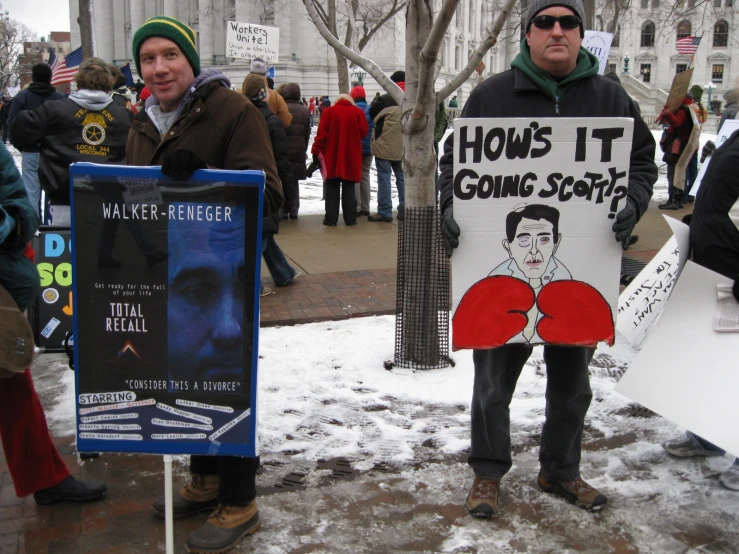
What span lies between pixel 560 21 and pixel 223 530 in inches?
93.2

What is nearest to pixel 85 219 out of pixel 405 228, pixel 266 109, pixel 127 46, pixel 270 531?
pixel 270 531

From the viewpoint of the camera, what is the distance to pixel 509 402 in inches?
130

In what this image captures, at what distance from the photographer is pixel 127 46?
235 ft

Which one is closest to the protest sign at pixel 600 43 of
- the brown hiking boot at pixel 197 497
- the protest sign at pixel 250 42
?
the brown hiking boot at pixel 197 497

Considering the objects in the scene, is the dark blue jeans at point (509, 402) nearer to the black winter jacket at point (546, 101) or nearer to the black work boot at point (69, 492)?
the black winter jacket at point (546, 101)

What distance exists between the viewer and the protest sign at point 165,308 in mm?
2637

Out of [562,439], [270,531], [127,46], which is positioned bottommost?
[270,531]

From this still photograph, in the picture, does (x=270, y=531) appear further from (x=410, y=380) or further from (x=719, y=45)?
(x=719, y=45)

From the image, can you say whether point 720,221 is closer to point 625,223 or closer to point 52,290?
point 625,223

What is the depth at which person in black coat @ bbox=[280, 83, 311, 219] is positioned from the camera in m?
10.4

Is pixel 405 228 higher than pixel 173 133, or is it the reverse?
pixel 173 133

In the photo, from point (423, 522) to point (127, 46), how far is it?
7566 cm

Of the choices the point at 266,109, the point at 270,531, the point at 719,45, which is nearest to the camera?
the point at 270,531

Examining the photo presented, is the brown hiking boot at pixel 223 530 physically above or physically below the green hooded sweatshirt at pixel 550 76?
below
